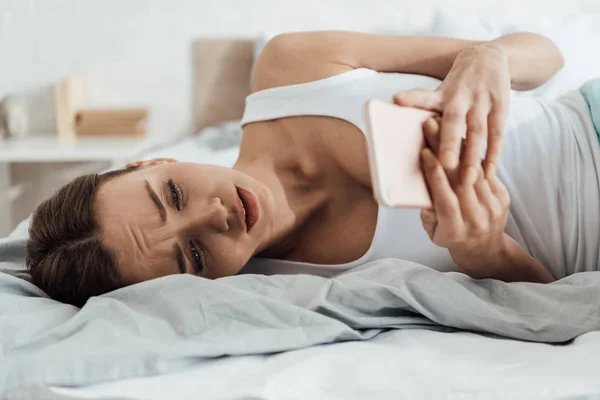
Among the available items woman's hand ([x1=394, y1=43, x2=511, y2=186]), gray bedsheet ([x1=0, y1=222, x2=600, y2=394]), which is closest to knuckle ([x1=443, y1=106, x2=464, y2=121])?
woman's hand ([x1=394, y1=43, x2=511, y2=186])

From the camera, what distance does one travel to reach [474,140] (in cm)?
78

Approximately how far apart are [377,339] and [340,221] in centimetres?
38

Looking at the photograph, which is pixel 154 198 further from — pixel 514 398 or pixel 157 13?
pixel 157 13

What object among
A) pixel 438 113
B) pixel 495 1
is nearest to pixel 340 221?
pixel 438 113

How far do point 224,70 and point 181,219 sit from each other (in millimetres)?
1837

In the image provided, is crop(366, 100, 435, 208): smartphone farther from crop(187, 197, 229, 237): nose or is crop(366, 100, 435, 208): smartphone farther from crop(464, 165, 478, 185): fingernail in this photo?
crop(187, 197, 229, 237): nose

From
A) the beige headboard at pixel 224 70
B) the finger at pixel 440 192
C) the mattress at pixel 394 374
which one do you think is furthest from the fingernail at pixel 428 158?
the beige headboard at pixel 224 70

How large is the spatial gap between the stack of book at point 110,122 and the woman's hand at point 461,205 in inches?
84.2

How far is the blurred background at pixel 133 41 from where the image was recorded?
2.75 meters

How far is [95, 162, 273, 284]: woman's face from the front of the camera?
993 mm

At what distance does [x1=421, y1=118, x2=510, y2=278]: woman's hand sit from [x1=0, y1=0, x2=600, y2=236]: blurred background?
1993 millimetres

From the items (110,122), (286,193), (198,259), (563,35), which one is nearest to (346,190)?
(286,193)

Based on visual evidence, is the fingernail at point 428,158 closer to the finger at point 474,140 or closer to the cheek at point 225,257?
the finger at point 474,140

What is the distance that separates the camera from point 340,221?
4.03ft
